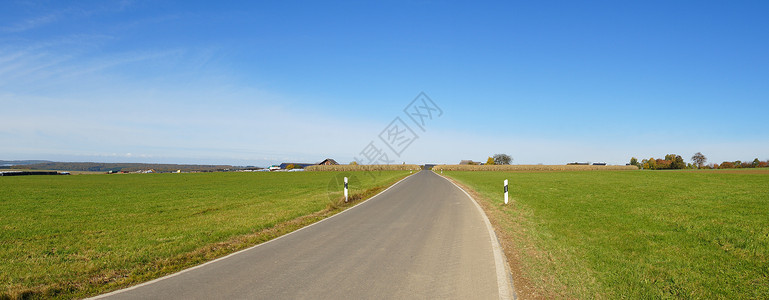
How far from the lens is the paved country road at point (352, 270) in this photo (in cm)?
474

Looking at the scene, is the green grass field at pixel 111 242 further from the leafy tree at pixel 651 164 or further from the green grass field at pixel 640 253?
the leafy tree at pixel 651 164

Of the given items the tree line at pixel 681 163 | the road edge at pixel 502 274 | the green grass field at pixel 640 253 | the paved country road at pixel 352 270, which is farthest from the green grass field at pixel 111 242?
the tree line at pixel 681 163

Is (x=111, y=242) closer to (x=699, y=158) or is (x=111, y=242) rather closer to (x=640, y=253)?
(x=640, y=253)

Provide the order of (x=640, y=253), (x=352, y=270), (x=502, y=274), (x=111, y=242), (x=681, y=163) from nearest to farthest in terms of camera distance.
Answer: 1. (x=502, y=274)
2. (x=352, y=270)
3. (x=640, y=253)
4. (x=111, y=242)
5. (x=681, y=163)

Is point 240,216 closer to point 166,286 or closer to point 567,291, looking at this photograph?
point 166,286

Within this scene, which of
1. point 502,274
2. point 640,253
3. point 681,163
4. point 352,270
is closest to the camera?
point 502,274

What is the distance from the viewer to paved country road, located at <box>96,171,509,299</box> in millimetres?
4742

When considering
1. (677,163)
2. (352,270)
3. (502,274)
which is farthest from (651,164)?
(352,270)

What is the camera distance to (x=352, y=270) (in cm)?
571

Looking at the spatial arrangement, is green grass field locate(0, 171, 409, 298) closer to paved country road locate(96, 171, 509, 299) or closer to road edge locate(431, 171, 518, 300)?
paved country road locate(96, 171, 509, 299)

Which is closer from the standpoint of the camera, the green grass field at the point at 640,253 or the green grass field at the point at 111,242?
the green grass field at the point at 640,253

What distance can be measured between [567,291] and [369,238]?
4.43 meters

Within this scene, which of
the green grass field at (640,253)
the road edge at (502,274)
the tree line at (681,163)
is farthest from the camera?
the tree line at (681,163)

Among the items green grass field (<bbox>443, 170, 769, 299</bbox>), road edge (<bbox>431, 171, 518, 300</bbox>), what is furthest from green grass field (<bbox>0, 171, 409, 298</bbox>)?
green grass field (<bbox>443, 170, 769, 299</bbox>)
